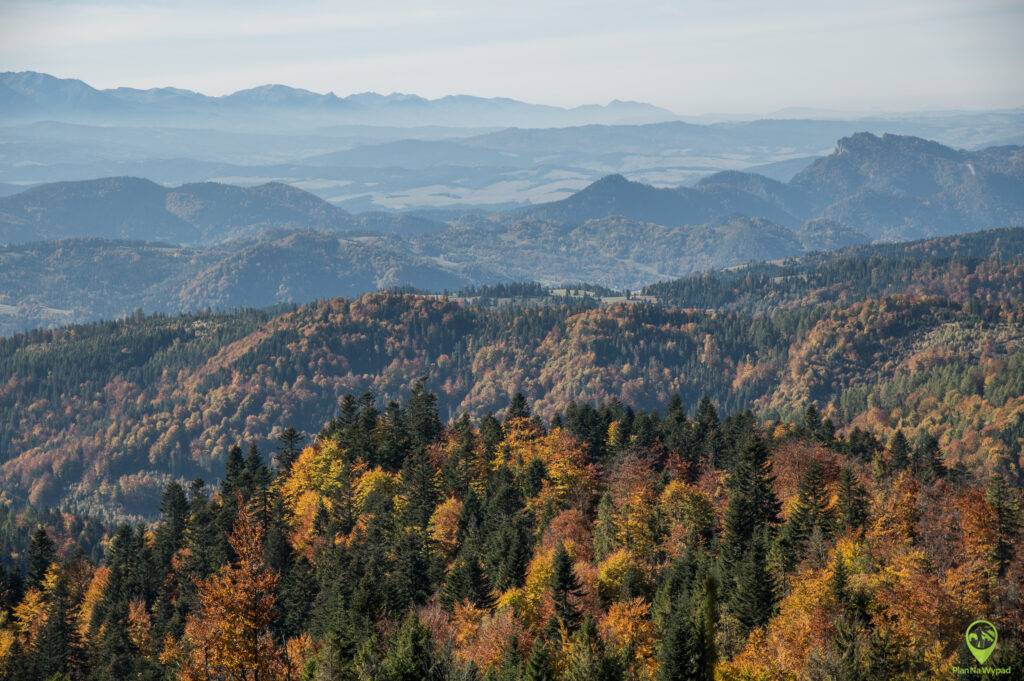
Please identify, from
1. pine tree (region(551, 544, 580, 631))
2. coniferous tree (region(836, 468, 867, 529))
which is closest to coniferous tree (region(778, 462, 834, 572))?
coniferous tree (region(836, 468, 867, 529))

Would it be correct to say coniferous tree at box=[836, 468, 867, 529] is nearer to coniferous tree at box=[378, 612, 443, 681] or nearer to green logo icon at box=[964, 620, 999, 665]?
green logo icon at box=[964, 620, 999, 665]

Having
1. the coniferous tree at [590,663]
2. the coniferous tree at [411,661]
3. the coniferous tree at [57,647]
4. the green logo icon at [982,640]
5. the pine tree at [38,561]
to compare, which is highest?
the green logo icon at [982,640]

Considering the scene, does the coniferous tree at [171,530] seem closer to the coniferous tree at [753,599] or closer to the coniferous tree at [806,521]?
the coniferous tree at [806,521]

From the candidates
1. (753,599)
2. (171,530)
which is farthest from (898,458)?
(171,530)

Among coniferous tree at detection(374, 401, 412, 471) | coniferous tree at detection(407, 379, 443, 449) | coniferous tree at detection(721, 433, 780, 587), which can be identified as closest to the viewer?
coniferous tree at detection(721, 433, 780, 587)

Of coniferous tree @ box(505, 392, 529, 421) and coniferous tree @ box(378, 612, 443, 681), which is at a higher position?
coniferous tree @ box(378, 612, 443, 681)

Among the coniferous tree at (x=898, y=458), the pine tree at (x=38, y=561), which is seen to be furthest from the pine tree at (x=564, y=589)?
the pine tree at (x=38, y=561)

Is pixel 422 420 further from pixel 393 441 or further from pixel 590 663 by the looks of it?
pixel 590 663

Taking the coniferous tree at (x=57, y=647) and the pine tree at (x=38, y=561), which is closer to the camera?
the coniferous tree at (x=57, y=647)
